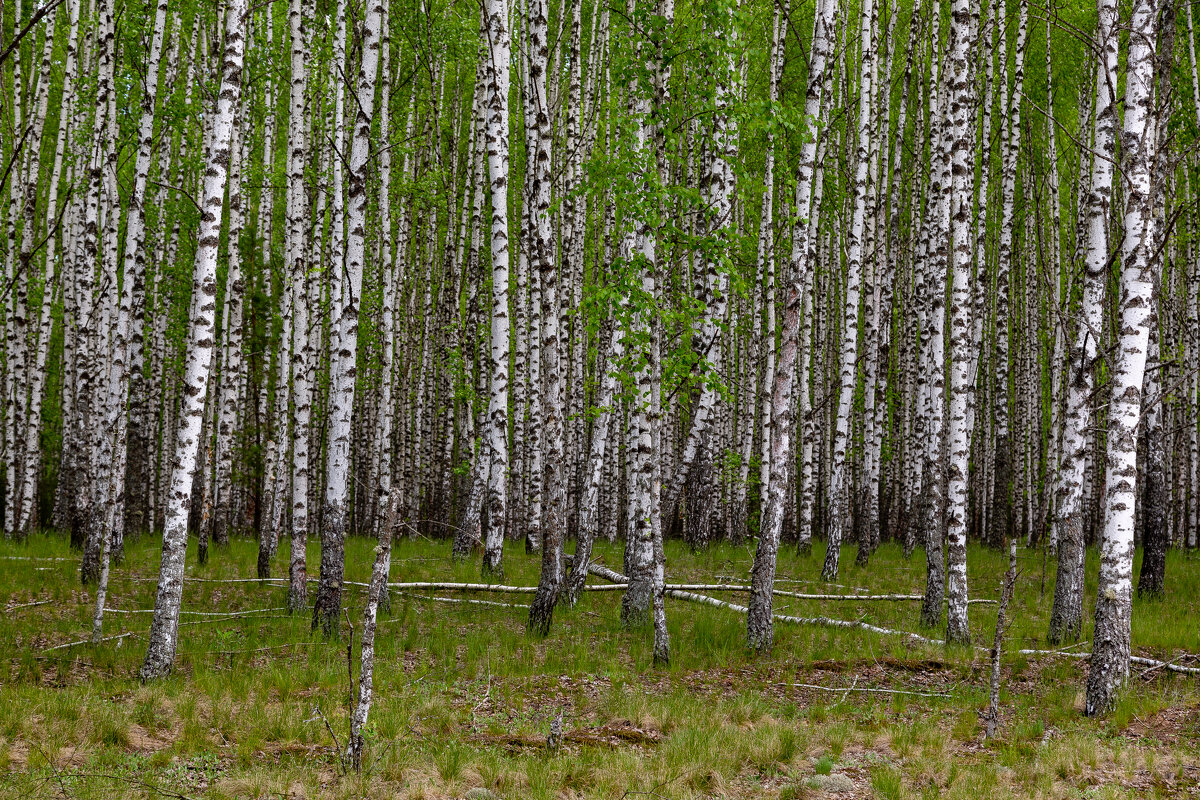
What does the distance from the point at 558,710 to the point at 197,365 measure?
14.2 ft

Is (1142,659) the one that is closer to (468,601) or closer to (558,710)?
(558,710)

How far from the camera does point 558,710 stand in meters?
7.41

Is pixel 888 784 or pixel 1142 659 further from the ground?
pixel 1142 659

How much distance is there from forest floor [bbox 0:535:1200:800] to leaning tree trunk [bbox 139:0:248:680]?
1.76 ft

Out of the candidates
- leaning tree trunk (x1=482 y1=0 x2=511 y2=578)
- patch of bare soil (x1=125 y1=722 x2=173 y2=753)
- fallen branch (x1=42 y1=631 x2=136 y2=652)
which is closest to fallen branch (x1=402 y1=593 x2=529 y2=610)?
leaning tree trunk (x1=482 y1=0 x2=511 y2=578)

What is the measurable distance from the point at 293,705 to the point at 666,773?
311 centimetres

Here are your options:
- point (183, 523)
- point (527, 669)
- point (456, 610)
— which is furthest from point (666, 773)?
point (456, 610)

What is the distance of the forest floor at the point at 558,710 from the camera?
5641 mm

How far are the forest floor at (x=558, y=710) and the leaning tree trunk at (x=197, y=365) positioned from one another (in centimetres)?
54

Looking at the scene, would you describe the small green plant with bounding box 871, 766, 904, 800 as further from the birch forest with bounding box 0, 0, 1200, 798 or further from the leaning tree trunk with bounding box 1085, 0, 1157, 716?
the leaning tree trunk with bounding box 1085, 0, 1157, 716

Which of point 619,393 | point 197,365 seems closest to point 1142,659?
point 619,393

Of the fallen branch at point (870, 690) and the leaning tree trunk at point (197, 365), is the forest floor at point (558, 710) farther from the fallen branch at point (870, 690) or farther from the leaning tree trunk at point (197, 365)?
the leaning tree trunk at point (197, 365)

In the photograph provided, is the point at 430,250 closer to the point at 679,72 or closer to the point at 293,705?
the point at 679,72

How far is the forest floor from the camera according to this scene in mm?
5641
